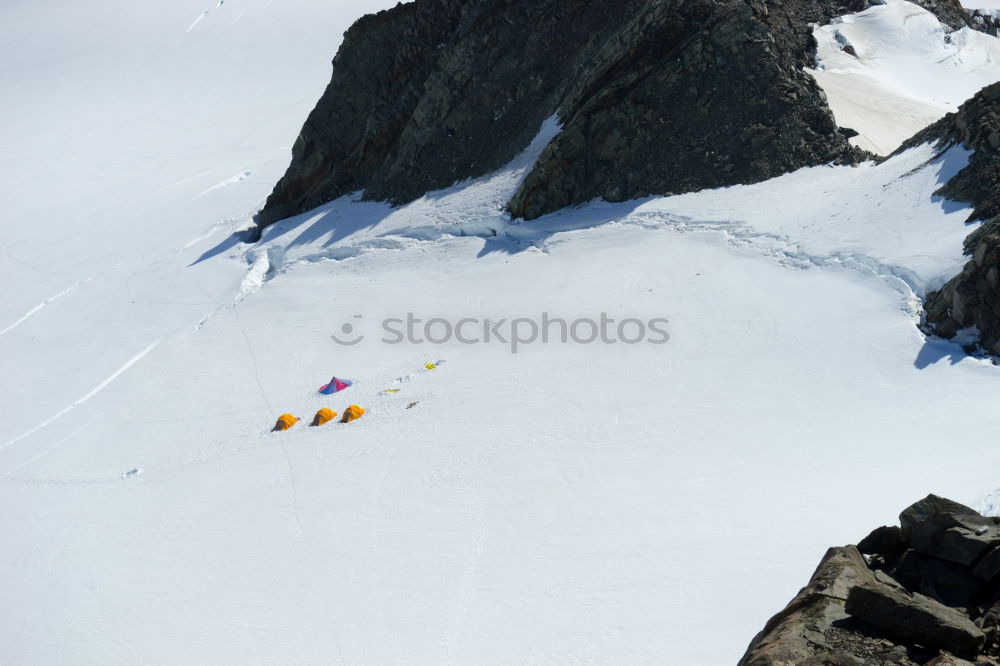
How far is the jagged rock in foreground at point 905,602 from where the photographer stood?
584cm

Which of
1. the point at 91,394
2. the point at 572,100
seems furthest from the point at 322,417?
the point at 572,100

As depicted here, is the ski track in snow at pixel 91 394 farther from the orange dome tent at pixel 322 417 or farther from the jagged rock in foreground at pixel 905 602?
the jagged rock in foreground at pixel 905 602

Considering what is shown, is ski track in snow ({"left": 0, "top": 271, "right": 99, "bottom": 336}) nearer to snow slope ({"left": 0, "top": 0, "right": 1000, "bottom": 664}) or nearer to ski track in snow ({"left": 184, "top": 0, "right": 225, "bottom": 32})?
snow slope ({"left": 0, "top": 0, "right": 1000, "bottom": 664})

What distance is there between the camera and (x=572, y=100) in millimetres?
24250

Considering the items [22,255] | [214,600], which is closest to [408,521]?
[214,600]

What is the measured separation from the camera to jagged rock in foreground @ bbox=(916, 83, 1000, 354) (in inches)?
526

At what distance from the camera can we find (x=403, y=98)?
29.3 meters

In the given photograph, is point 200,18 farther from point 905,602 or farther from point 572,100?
point 905,602

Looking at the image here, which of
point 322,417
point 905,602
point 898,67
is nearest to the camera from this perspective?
point 905,602

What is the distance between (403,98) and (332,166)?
357cm

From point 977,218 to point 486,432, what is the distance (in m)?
10.1

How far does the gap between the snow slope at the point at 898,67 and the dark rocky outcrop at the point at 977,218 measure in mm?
6277

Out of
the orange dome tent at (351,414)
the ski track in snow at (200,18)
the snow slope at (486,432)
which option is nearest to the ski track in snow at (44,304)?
the snow slope at (486,432)

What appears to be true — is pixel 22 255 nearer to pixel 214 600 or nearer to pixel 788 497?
pixel 214 600
